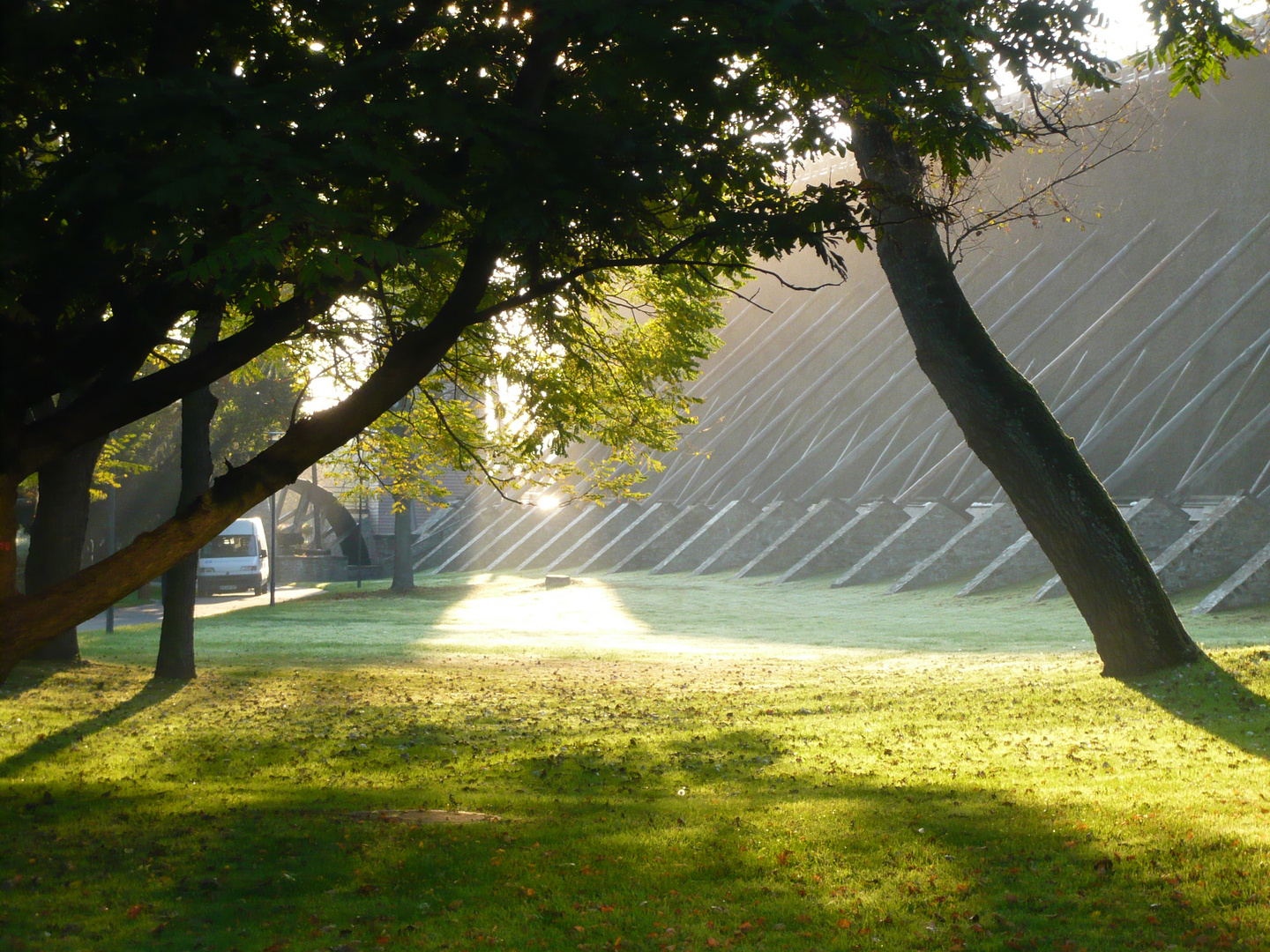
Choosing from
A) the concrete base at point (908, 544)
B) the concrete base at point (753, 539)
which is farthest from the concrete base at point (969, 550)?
the concrete base at point (753, 539)

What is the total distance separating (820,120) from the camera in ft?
24.8

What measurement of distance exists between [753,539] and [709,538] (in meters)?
2.63

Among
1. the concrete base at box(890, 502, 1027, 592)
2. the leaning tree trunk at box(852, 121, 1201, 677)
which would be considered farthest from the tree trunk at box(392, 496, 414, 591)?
the leaning tree trunk at box(852, 121, 1201, 677)

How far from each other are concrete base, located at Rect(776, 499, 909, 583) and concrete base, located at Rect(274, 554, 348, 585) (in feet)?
61.8

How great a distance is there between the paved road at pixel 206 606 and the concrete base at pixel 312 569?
6.03 m

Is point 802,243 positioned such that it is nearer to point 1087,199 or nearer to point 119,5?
point 119,5

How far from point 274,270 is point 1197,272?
3735cm

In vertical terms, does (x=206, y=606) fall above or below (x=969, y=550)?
below

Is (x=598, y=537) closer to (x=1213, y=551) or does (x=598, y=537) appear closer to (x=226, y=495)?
(x=1213, y=551)

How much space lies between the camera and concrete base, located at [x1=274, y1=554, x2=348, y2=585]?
4544cm

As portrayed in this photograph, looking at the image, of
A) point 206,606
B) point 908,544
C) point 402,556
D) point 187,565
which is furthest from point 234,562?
point 187,565

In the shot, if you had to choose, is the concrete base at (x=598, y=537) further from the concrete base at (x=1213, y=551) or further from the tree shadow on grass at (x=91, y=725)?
the tree shadow on grass at (x=91, y=725)

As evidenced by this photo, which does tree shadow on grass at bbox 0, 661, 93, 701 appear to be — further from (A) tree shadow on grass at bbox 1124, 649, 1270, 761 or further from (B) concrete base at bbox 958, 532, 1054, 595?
(B) concrete base at bbox 958, 532, 1054, 595

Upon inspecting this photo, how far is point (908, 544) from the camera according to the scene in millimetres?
34406
